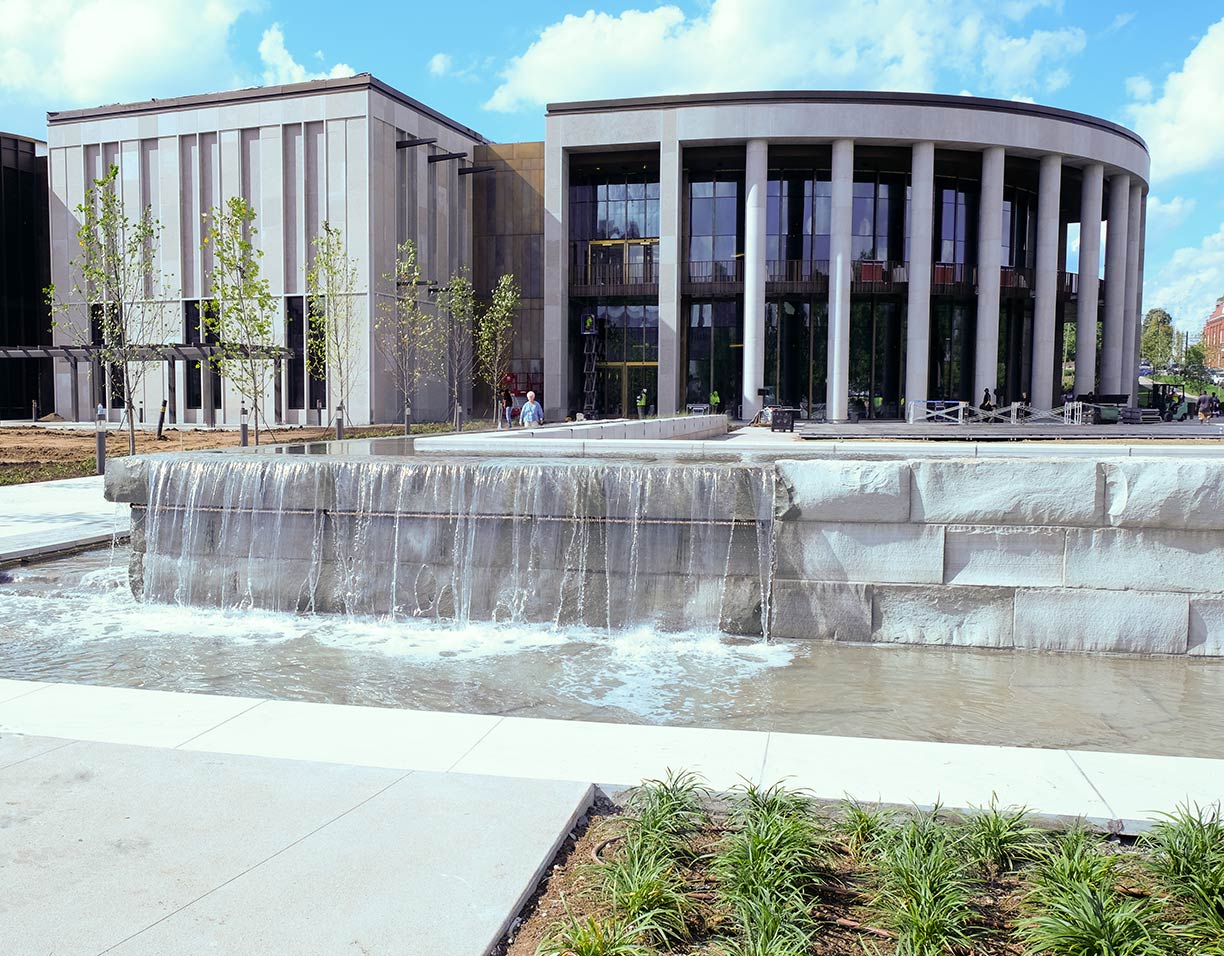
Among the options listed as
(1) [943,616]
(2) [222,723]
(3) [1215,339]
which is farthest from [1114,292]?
(3) [1215,339]

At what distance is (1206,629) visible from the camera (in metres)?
7.91

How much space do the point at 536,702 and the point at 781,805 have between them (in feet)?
9.67

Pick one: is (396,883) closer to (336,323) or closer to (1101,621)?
(1101,621)

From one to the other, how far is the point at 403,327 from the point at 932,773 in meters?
42.6

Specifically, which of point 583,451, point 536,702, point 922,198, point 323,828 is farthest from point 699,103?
point 323,828

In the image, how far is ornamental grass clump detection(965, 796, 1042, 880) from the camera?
12.1 ft

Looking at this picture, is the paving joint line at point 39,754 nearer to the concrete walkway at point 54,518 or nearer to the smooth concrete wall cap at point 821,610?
the smooth concrete wall cap at point 821,610

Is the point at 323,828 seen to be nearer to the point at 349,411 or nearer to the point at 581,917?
the point at 581,917

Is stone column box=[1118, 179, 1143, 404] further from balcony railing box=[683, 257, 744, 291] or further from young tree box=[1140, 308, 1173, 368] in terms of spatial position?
young tree box=[1140, 308, 1173, 368]

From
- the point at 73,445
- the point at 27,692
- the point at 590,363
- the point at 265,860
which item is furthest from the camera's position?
the point at 590,363

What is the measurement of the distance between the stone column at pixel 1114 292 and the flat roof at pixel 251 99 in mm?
32539

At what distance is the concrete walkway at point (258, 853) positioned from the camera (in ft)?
10.4

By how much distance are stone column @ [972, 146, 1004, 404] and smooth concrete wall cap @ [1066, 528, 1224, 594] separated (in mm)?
36215

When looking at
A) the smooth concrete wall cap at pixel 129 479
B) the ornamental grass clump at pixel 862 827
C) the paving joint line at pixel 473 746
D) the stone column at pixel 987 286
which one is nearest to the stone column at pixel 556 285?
the stone column at pixel 987 286
